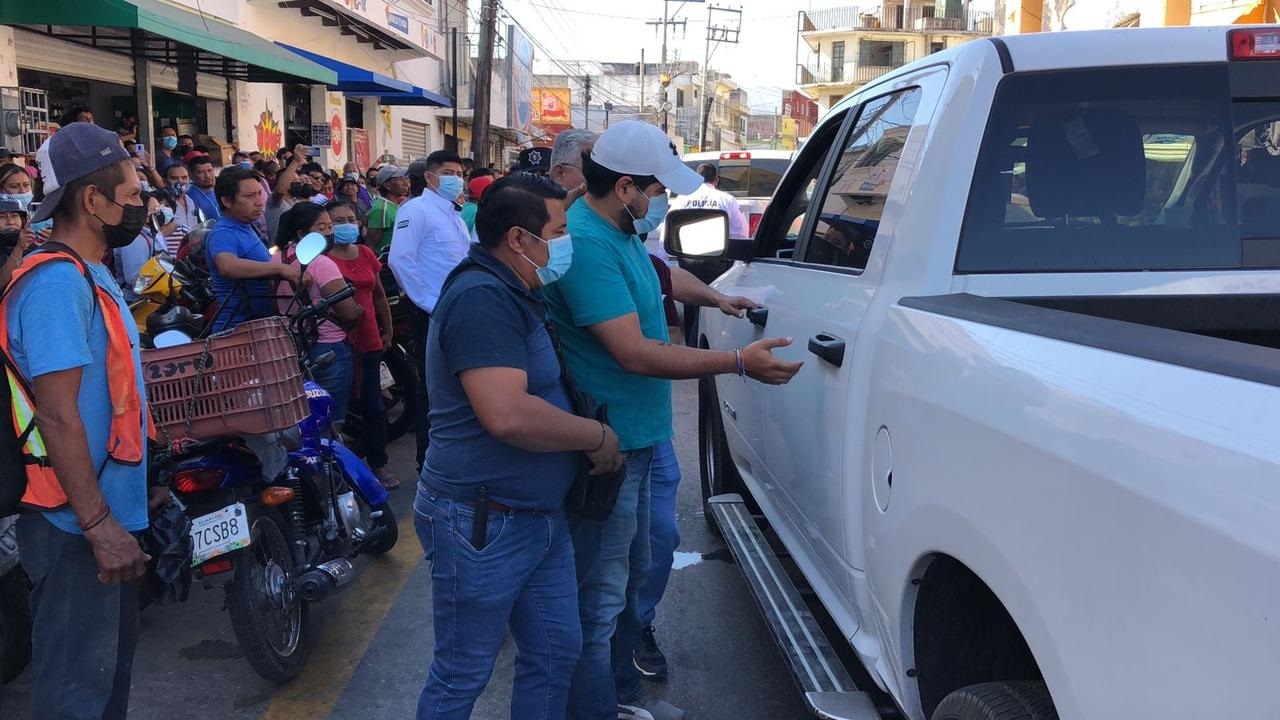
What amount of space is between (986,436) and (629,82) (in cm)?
8209

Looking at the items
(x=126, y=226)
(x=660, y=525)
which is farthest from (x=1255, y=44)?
(x=126, y=226)

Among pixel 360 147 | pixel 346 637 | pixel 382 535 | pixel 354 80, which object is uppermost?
pixel 354 80

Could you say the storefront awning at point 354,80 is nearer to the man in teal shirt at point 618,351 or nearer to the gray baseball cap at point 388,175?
the gray baseball cap at point 388,175

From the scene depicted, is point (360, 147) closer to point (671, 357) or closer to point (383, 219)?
point (383, 219)

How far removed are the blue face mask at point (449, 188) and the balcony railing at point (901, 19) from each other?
2641 inches

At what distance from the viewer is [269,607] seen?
12.1 feet

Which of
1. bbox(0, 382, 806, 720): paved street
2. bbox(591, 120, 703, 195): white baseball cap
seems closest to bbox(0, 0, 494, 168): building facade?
bbox(0, 382, 806, 720): paved street

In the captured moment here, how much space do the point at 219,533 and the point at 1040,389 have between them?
2.74 m

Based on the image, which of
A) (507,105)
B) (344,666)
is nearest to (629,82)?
(507,105)

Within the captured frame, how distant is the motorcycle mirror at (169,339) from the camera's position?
380cm

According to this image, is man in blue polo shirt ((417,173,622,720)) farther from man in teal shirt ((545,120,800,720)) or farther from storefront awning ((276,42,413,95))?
storefront awning ((276,42,413,95))

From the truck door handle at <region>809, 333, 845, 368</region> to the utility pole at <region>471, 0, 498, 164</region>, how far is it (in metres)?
17.3

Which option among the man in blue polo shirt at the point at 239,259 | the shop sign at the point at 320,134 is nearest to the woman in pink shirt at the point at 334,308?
the man in blue polo shirt at the point at 239,259

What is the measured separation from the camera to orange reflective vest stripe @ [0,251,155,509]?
2.48 metres
